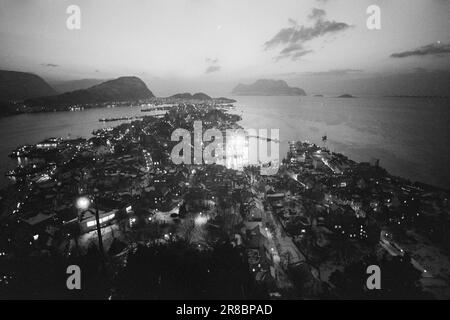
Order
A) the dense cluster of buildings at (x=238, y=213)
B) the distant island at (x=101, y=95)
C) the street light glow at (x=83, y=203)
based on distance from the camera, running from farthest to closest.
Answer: the distant island at (x=101, y=95) < the street light glow at (x=83, y=203) < the dense cluster of buildings at (x=238, y=213)

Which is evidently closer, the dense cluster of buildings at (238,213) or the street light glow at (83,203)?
the dense cluster of buildings at (238,213)

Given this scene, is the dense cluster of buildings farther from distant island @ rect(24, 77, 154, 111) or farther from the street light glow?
distant island @ rect(24, 77, 154, 111)

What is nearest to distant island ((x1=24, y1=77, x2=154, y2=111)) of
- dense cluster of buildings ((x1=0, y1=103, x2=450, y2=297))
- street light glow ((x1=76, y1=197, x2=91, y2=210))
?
dense cluster of buildings ((x1=0, y1=103, x2=450, y2=297))

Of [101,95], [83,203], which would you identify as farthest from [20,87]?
[83,203]

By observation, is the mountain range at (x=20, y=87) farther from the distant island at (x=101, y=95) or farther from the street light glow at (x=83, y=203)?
the street light glow at (x=83, y=203)

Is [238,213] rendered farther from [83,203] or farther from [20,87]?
[20,87]

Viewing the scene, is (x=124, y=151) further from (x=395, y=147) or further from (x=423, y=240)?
(x=395, y=147)

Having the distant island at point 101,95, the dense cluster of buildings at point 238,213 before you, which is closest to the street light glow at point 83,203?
the dense cluster of buildings at point 238,213

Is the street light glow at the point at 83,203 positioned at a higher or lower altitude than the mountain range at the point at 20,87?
lower
